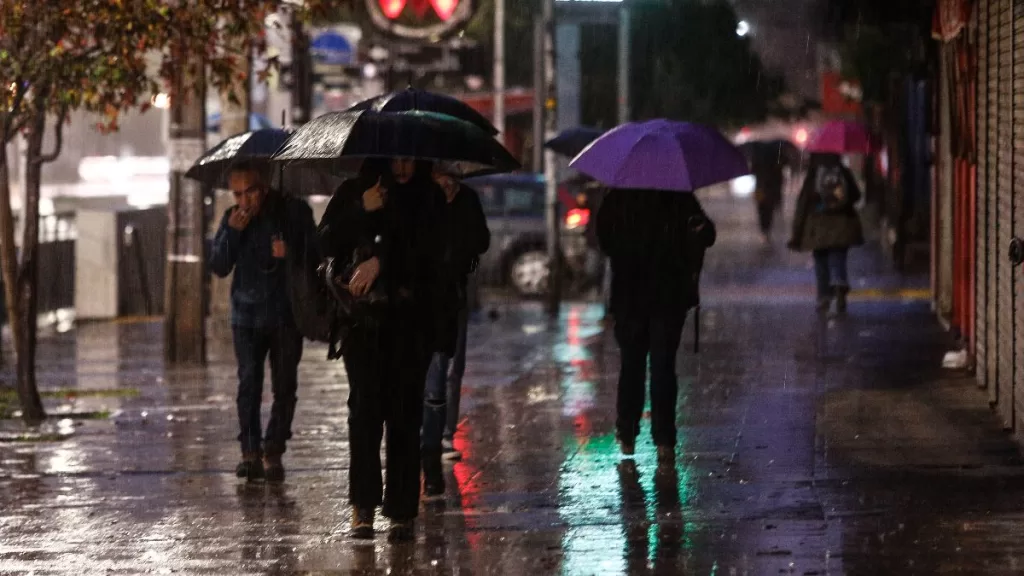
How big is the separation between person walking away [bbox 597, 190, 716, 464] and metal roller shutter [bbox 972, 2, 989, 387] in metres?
2.87

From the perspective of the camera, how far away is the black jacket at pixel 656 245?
9.90 m

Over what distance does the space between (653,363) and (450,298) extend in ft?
7.63

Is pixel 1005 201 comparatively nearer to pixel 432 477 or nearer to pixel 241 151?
pixel 432 477

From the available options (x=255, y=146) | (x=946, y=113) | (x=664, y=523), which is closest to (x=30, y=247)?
(x=255, y=146)

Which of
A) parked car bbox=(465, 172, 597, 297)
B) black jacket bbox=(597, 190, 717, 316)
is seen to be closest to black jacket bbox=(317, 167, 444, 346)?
black jacket bbox=(597, 190, 717, 316)

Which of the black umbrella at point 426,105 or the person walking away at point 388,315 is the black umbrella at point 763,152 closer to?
the black umbrella at point 426,105

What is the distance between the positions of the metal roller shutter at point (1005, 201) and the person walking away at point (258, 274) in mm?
4032

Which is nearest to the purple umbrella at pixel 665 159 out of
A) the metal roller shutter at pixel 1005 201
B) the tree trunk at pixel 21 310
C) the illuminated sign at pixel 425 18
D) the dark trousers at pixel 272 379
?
the metal roller shutter at pixel 1005 201

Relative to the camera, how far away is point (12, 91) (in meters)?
11.6

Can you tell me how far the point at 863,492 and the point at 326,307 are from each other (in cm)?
279

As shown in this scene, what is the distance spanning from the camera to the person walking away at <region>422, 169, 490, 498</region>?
8055 mm

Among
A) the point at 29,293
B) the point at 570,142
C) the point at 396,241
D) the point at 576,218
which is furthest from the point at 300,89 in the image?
the point at 396,241

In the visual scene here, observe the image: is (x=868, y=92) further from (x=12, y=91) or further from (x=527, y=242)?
(x=12, y=91)

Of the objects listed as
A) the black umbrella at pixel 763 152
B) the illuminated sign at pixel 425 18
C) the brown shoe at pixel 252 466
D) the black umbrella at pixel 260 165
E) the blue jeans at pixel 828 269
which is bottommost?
the brown shoe at pixel 252 466
